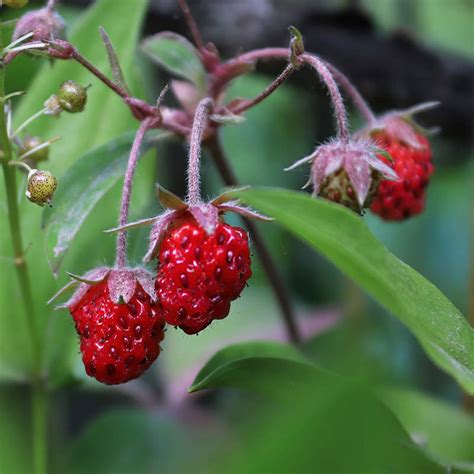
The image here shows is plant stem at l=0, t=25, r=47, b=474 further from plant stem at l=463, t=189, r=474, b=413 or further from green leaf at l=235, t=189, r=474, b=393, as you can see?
plant stem at l=463, t=189, r=474, b=413

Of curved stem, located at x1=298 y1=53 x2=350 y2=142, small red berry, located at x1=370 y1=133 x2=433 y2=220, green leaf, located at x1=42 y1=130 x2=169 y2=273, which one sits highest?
curved stem, located at x1=298 y1=53 x2=350 y2=142

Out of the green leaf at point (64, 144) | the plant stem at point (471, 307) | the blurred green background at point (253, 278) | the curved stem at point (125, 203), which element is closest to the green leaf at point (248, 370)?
the blurred green background at point (253, 278)

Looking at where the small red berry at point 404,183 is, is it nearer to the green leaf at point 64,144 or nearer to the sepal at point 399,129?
the sepal at point 399,129

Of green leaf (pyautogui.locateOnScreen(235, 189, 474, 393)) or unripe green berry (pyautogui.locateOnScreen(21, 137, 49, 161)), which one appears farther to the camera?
unripe green berry (pyautogui.locateOnScreen(21, 137, 49, 161))

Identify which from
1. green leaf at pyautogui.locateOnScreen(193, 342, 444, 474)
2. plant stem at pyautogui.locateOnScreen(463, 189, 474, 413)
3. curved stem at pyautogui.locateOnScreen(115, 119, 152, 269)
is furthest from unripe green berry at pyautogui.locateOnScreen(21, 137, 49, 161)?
plant stem at pyautogui.locateOnScreen(463, 189, 474, 413)

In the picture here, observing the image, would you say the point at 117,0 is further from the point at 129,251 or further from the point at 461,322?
the point at 461,322
